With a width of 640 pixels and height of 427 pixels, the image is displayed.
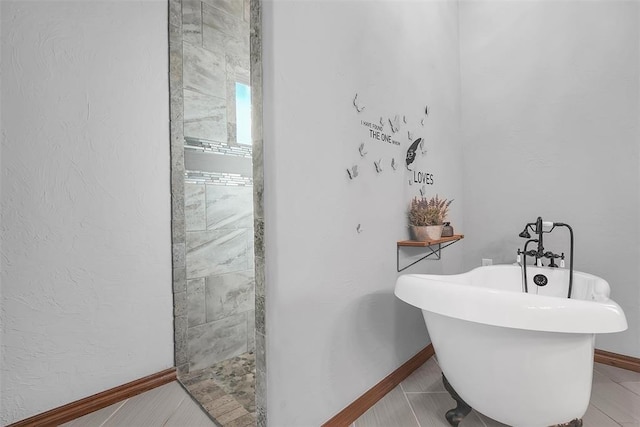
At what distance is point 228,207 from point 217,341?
928mm

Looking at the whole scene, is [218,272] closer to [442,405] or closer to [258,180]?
[258,180]

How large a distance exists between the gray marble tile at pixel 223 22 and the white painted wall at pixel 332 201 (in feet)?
3.47

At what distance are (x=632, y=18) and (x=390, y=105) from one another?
174 cm

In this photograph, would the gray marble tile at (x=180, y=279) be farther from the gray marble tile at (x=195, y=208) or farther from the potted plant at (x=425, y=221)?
the potted plant at (x=425, y=221)


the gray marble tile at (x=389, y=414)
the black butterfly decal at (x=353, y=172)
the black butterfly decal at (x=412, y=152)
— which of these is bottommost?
→ the gray marble tile at (x=389, y=414)

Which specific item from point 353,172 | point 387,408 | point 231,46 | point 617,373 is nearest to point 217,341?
point 387,408

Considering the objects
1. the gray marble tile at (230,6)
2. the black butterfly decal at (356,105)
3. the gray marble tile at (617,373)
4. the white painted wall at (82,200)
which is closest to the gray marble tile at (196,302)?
the white painted wall at (82,200)

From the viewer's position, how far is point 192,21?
6.72 feet

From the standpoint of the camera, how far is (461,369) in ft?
4.30

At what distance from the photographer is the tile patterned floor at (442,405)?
151cm

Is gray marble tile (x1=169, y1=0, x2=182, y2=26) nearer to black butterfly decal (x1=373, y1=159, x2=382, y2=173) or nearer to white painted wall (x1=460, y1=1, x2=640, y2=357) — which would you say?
black butterfly decal (x1=373, y1=159, x2=382, y2=173)

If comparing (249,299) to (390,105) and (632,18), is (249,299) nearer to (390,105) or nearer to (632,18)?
(390,105)

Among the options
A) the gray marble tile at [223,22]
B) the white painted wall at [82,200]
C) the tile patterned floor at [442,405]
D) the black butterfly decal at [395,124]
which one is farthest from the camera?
the gray marble tile at [223,22]

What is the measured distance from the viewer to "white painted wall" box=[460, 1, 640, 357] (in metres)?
2.07
